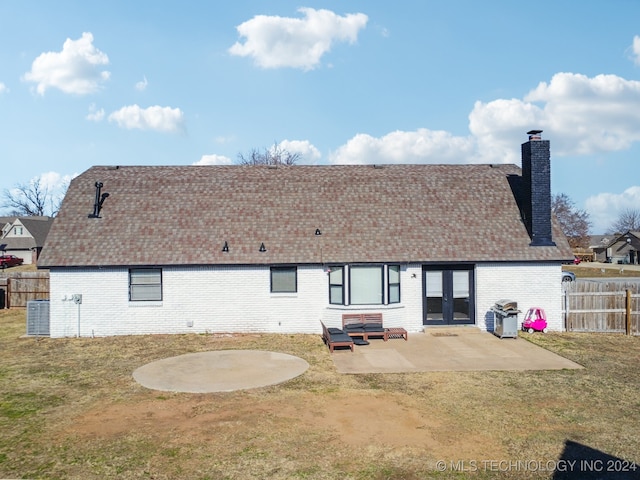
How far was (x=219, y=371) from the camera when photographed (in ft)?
45.4

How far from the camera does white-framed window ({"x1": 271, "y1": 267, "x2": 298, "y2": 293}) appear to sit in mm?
19359

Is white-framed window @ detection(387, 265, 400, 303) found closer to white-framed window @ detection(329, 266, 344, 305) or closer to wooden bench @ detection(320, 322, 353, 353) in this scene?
white-framed window @ detection(329, 266, 344, 305)

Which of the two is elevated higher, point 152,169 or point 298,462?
point 152,169

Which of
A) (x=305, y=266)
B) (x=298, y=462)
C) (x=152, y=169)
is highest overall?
(x=152, y=169)

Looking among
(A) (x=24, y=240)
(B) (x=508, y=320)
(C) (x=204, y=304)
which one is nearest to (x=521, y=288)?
(B) (x=508, y=320)

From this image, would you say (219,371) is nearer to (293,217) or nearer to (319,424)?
(319,424)

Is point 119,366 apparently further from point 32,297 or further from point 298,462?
point 32,297

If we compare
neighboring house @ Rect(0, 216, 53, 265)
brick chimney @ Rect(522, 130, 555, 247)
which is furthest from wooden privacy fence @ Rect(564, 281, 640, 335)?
neighboring house @ Rect(0, 216, 53, 265)

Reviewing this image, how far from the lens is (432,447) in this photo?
8.77 m

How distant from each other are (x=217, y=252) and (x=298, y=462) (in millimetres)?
12153

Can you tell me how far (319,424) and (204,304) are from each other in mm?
10421

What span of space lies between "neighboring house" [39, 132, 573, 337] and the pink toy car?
1.48 feet

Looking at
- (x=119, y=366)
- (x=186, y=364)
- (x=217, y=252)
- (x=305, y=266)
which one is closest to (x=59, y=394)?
(x=119, y=366)

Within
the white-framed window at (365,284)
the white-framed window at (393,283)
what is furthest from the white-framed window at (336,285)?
the white-framed window at (393,283)
